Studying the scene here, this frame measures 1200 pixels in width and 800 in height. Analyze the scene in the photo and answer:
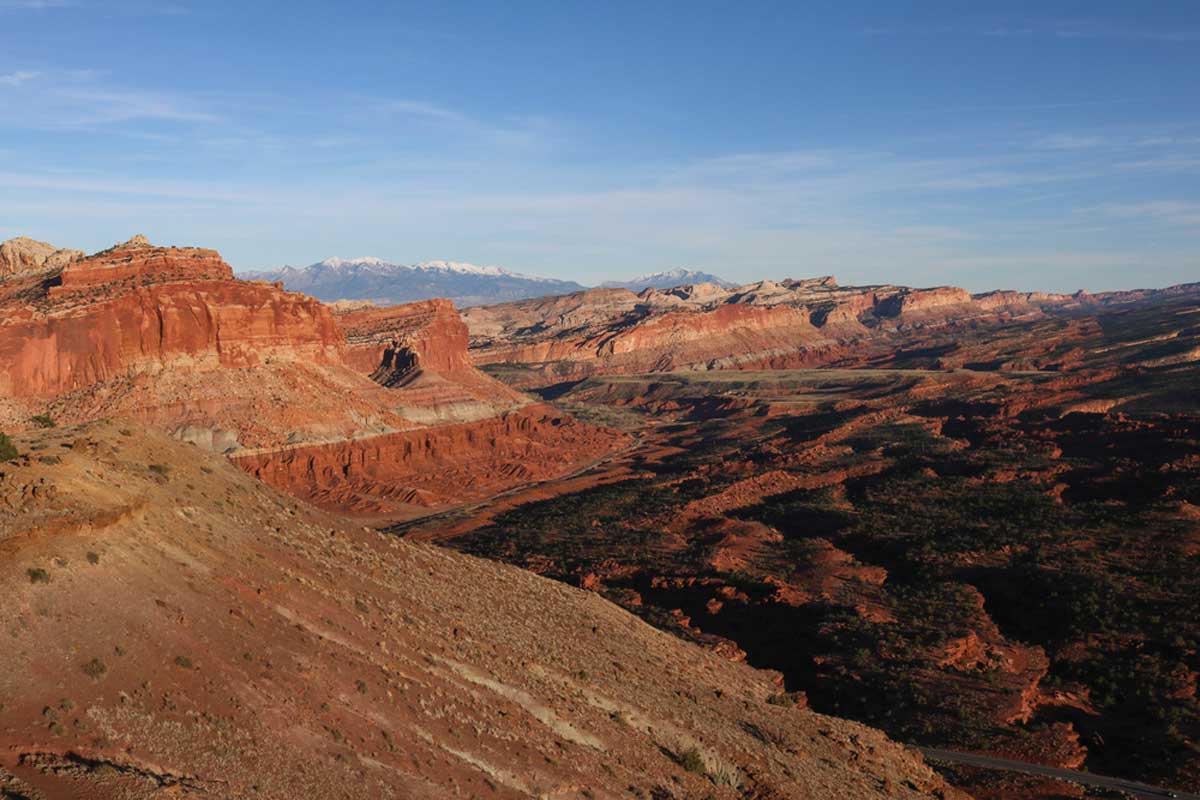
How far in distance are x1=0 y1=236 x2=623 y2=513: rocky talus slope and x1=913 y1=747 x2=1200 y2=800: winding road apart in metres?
51.0

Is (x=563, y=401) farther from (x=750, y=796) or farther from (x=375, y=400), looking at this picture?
(x=750, y=796)

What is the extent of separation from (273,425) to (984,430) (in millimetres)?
70403

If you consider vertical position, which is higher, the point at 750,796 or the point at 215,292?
the point at 215,292

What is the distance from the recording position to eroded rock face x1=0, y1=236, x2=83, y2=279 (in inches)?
2798

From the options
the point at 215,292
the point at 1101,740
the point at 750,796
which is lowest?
the point at 1101,740

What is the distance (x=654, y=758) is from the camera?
66.7ft

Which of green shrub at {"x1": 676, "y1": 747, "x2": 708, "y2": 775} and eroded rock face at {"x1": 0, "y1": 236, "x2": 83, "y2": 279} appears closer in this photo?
green shrub at {"x1": 676, "y1": 747, "x2": 708, "y2": 775}

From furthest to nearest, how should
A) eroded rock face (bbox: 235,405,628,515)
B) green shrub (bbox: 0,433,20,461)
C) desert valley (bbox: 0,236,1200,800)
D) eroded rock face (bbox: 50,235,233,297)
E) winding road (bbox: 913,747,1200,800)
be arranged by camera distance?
1. eroded rock face (bbox: 235,405,628,515)
2. eroded rock face (bbox: 50,235,233,297)
3. winding road (bbox: 913,747,1200,800)
4. green shrub (bbox: 0,433,20,461)
5. desert valley (bbox: 0,236,1200,800)

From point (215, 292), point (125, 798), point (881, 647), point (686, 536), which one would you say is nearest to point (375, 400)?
point (215, 292)

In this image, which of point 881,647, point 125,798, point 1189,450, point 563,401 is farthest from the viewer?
point 563,401

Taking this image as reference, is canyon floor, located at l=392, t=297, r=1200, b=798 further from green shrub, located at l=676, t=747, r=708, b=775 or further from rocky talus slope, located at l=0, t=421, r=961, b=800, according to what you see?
green shrub, located at l=676, t=747, r=708, b=775

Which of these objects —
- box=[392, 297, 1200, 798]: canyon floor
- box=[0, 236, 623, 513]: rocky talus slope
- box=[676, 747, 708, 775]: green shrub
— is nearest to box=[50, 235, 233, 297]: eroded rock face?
box=[0, 236, 623, 513]: rocky talus slope

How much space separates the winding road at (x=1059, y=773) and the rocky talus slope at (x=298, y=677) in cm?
274

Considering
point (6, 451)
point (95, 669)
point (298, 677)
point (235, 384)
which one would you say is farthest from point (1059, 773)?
point (235, 384)
